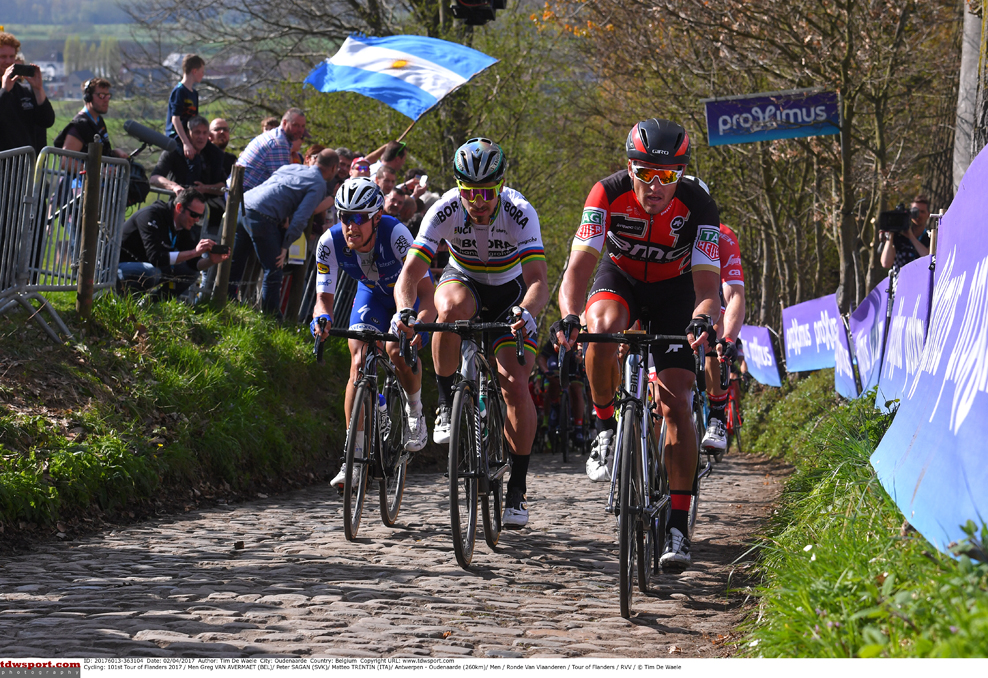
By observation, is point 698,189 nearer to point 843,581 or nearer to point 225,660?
point 843,581

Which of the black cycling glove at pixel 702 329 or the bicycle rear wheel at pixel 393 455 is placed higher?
the black cycling glove at pixel 702 329

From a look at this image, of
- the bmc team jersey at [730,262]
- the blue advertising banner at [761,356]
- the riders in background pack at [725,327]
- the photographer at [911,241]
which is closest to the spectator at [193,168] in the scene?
the riders in background pack at [725,327]

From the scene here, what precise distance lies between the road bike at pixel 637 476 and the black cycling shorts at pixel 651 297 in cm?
48

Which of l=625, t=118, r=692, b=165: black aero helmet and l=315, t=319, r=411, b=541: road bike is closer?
l=625, t=118, r=692, b=165: black aero helmet

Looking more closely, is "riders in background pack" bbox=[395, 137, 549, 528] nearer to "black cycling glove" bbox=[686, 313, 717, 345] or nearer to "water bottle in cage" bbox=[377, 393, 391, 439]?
"water bottle in cage" bbox=[377, 393, 391, 439]

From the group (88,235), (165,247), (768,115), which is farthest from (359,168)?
(768,115)

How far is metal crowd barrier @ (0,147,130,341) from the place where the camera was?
8781mm

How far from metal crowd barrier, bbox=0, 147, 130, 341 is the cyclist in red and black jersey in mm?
5090

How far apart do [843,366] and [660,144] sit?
5.86 meters

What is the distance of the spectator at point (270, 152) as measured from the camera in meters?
12.1

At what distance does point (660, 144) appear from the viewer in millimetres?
5707

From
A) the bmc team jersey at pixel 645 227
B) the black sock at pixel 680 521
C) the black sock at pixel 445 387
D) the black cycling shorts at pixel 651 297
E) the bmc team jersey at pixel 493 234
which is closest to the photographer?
the black sock at pixel 680 521

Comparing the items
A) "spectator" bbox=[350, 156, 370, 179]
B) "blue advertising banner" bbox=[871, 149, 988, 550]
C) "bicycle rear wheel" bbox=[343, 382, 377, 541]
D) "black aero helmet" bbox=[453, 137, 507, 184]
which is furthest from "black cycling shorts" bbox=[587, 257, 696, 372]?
"spectator" bbox=[350, 156, 370, 179]

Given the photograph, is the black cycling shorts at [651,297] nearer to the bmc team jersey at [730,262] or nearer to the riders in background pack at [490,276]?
the riders in background pack at [490,276]
